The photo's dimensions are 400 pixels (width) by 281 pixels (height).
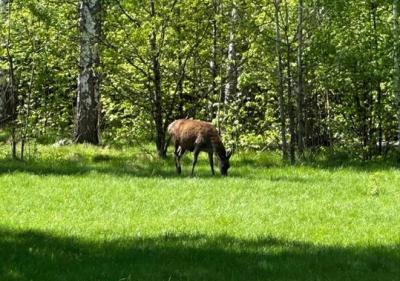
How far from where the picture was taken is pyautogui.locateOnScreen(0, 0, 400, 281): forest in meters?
10.3

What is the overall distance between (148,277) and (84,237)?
256 centimetres

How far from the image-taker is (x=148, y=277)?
8.97m

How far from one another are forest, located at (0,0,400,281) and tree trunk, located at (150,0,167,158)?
65mm

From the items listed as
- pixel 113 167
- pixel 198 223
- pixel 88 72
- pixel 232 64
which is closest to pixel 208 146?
pixel 113 167

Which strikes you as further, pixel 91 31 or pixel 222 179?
pixel 91 31

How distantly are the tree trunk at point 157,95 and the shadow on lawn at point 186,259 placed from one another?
12.2 meters

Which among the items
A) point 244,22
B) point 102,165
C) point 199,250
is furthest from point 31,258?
point 244,22

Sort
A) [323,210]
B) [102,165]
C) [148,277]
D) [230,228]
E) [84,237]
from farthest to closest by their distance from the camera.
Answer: [102,165]
[323,210]
[230,228]
[84,237]
[148,277]

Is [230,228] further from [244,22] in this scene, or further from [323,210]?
[244,22]

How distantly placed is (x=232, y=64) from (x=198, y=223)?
14.4 metres

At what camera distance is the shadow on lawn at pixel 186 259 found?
912cm

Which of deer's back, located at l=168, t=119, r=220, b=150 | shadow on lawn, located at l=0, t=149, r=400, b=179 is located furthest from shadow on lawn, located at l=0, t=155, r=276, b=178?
deer's back, located at l=168, t=119, r=220, b=150

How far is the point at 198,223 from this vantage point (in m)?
12.6

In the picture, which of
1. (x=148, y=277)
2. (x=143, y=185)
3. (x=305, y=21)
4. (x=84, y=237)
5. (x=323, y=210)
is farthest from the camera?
(x=305, y=21)
